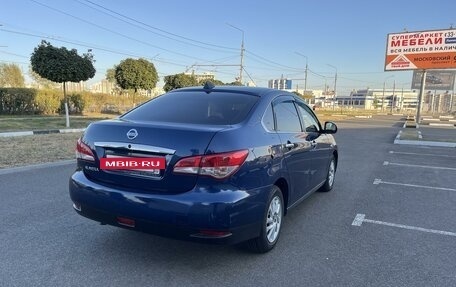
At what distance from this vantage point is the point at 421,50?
80.3 ft

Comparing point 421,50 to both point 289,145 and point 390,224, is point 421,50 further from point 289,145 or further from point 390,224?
point 289,145

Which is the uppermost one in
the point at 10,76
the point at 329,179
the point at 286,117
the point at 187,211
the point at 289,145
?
the point at 10,76

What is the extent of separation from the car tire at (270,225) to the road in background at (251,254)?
0.32 ft

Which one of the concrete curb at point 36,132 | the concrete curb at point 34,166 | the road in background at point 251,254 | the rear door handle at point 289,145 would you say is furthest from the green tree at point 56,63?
the rear door handle at point 289,145

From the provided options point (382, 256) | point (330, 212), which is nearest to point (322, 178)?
point (330, 212)

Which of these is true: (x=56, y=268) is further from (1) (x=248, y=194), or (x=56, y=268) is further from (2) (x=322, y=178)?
(2) (x=322, y=178)

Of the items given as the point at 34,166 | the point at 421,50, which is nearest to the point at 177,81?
the point at 421,50

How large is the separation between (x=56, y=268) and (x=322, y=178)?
3.68 m

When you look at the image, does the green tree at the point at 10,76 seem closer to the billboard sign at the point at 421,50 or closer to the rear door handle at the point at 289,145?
the billboard sign at the point at 421,50

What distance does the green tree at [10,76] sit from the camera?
48.4 m

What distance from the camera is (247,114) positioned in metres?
3.30

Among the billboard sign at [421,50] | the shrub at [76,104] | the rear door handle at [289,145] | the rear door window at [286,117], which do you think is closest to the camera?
the rear door handle at [289,145]

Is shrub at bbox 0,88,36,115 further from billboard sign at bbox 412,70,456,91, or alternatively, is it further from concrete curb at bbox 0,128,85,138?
billboard sign at bbox 412,70,456,91

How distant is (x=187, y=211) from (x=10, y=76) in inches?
2213
